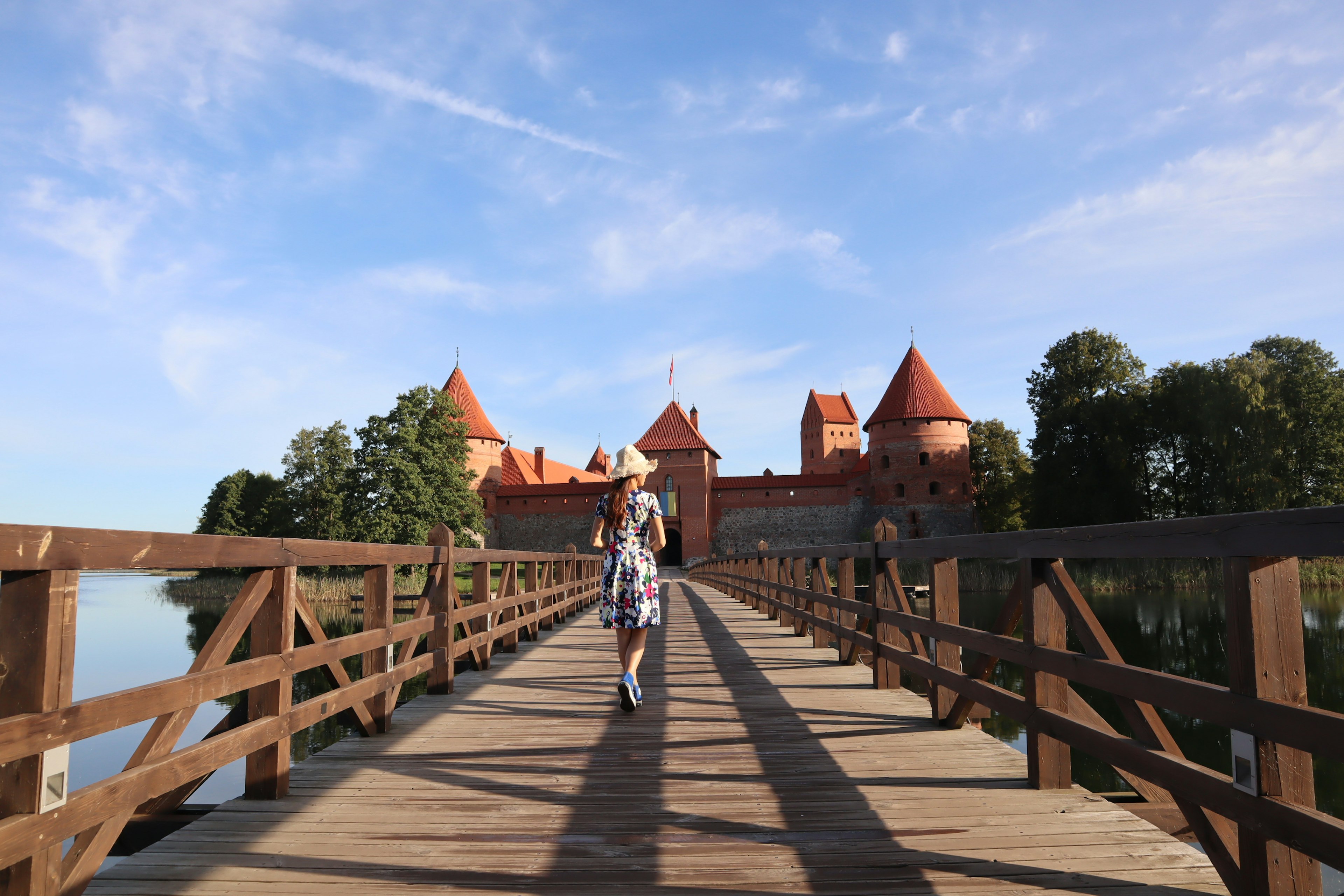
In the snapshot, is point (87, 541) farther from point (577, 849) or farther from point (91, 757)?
point (91, 757)

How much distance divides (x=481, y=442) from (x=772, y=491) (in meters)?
14.6

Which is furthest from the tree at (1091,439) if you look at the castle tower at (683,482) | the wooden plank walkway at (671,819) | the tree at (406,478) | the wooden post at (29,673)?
the wooden post at (29,673)

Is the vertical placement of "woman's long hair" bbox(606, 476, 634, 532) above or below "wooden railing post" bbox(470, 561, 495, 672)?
above

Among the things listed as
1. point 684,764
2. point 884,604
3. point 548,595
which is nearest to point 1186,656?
point 548,595

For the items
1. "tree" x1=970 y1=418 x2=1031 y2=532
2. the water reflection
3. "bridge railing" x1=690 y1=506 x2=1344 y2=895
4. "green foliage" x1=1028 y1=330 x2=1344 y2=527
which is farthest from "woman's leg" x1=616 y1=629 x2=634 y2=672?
"tree" x1=970 y1=418 x2=1031 y2=532

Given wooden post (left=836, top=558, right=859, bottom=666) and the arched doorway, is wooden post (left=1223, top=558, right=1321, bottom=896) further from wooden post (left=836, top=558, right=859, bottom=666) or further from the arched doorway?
the arched doorway

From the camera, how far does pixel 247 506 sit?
44750 millimetres

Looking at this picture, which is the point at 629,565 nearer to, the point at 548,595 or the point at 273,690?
the point at 273,690

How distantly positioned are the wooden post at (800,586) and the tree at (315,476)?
33970 mm

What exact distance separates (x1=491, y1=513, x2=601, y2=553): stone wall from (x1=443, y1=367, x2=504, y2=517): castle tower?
114 cm

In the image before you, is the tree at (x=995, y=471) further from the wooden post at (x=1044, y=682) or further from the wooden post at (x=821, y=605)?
the wooden post at (x=1044, y=682)

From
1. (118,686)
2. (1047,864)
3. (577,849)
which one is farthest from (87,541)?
(118,686)

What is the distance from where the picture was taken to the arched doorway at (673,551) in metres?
40.5

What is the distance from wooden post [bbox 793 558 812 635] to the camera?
290 inches
